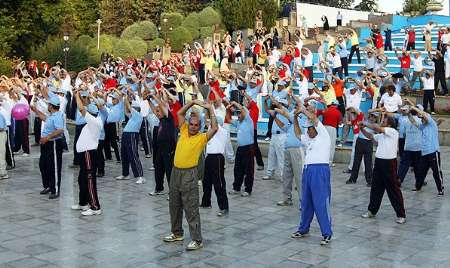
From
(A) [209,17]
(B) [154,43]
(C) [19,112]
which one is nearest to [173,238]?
(C) [19,112]

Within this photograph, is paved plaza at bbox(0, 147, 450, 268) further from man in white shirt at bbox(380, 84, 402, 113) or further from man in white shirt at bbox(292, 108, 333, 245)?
man in white shirt at bbox(380, 84, 402, 113)

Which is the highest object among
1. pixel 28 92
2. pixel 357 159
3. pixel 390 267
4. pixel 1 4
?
pixel 1 4

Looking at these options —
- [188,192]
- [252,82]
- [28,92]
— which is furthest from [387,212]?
[28,92]

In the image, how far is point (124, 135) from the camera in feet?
40.4

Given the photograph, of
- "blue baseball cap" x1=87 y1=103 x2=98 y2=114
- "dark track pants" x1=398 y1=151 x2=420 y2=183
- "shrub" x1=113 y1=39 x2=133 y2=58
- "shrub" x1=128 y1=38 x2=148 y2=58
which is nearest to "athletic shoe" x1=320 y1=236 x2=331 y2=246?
"dark track pants" x1=398 y1=151 x2=420 y2=183

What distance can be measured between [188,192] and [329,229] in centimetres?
199

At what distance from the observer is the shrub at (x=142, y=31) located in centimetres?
3759

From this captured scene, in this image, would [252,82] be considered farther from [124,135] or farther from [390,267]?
[390,267]

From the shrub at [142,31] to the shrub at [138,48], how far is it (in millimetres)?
1912

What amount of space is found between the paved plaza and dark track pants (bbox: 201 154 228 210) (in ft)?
0.97

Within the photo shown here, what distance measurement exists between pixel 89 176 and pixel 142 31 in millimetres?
29232

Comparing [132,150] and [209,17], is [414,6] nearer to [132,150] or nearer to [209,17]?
[209,17]

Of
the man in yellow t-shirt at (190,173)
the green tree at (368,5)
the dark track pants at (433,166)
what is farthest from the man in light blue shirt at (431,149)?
the green tree at (368,5)

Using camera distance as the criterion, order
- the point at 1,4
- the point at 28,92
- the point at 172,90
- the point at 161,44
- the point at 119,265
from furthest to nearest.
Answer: the point at 161,44
the point at 1,4
the point at 28,92
the point at 172,90
the point at 119,265
